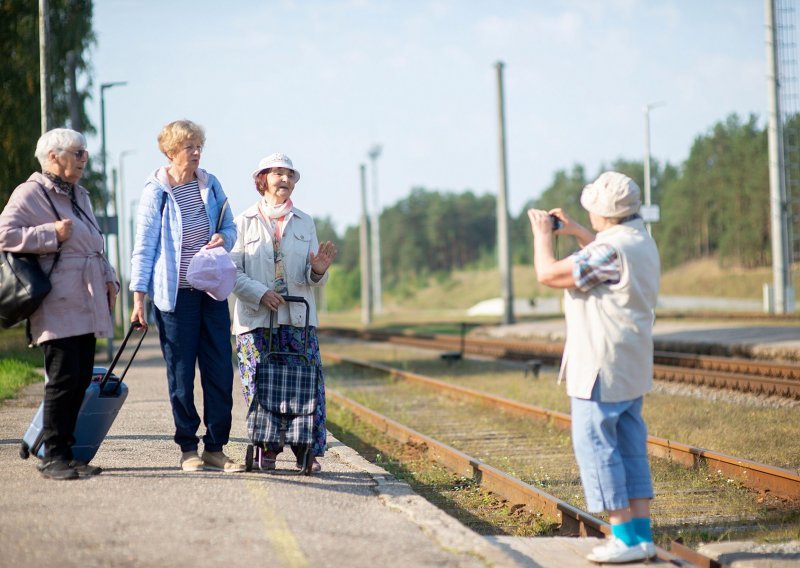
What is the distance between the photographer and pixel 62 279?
21.2 ft

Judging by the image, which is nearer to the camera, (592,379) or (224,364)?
(592,379)

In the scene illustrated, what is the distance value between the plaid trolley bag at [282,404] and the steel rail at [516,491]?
1.64 m

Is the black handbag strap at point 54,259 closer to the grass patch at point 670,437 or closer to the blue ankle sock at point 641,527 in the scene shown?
the blue ankle sock at point 641,527

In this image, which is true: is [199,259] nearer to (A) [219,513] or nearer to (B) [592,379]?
(A) [219,513]

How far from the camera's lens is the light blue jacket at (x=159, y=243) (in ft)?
22.3

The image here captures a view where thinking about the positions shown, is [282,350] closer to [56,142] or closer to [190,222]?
[190,222]

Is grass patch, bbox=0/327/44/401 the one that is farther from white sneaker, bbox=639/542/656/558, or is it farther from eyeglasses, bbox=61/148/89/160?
white sneaker, bbox=639/542/656/558

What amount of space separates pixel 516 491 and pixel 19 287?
12.4ft

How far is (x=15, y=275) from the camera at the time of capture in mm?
6273

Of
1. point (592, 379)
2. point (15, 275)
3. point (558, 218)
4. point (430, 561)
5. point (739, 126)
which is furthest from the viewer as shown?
point (739, 126)

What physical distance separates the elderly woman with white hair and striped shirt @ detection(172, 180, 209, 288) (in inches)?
18.5

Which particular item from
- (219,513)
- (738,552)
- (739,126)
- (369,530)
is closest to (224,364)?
(219,513)

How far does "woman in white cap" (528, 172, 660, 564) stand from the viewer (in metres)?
5.25

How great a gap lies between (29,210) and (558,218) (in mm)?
3207
